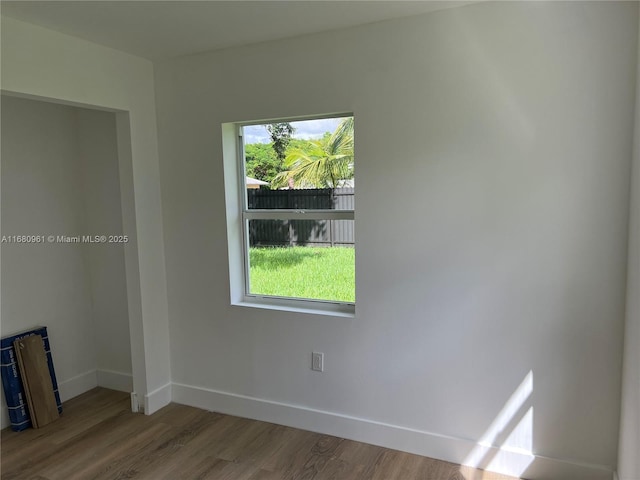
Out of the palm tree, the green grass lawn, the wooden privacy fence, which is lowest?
the green grass lawn

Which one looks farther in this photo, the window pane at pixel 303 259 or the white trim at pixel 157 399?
the white trim at pixel 157 399

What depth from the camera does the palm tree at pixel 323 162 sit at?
2.66 meters

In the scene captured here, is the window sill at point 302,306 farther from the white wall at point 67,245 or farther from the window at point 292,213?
the white wall at point 67,245

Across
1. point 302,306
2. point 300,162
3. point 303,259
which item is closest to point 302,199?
point 300,162

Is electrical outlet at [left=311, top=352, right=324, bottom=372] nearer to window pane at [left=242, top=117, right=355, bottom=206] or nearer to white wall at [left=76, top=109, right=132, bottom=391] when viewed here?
window pane at [left=242, top=117, right=355, bottom=206]

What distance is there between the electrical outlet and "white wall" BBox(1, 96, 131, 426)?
61.3 inches

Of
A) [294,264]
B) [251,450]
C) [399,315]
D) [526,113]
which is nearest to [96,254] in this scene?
[294,264]

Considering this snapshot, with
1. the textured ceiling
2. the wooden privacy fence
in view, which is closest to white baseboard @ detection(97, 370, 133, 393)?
the wooden privacy fence

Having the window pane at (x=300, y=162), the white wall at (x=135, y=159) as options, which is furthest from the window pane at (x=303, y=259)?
the white wall at (x=135, y=159)

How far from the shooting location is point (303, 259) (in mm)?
2881

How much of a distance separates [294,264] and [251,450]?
3.72ft

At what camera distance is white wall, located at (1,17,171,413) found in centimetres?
245

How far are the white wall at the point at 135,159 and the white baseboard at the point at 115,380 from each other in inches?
14.9

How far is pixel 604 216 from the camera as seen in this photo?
2.04 metres
